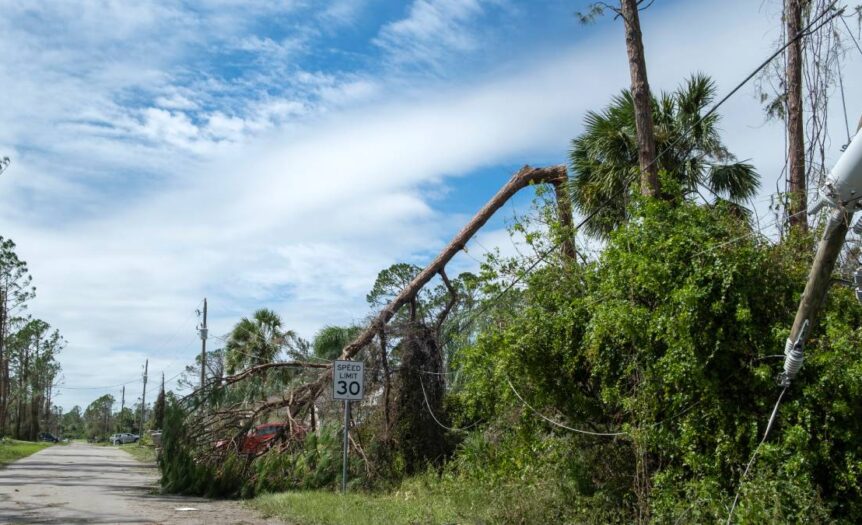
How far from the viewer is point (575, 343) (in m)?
10.9

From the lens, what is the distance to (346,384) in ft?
54.2

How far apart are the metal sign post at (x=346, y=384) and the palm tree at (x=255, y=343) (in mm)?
5375

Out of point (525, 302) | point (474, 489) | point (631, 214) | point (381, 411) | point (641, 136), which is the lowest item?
point (474, 489)

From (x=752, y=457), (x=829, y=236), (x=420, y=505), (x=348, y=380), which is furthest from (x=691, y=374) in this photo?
(x=348, y=380)

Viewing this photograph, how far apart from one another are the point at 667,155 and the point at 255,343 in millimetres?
13580

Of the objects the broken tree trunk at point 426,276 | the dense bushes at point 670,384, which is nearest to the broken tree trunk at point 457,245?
the broken tree trunk at point 426,276

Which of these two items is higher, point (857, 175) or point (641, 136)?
point (641, 136)

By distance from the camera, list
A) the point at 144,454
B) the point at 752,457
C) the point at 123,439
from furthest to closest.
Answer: the point at 123,439 < the point at 144,454 < the point at 752,457

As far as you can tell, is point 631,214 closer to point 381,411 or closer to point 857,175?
point 857,175

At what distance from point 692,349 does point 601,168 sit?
9.20 m

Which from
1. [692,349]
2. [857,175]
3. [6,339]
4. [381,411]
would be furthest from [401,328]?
[6,339]

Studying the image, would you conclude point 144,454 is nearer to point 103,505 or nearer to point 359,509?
point 103,505

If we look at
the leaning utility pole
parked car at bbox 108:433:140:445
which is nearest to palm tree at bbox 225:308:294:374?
the leaning utility pole

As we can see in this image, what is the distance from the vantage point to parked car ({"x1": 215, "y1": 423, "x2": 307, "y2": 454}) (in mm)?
19047
